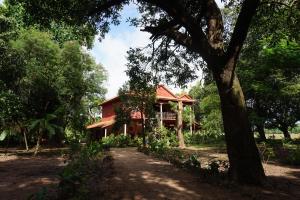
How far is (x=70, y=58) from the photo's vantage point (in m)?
32.2

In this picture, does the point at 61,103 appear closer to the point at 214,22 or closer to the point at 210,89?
the point at 210,89

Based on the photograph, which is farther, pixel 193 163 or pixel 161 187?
pixel 193 163

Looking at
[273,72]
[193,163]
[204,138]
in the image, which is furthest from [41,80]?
[193,163]

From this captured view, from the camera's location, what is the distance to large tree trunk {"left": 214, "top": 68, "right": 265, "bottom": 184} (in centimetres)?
962

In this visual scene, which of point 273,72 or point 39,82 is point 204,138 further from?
point 39,82

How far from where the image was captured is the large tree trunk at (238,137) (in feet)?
31.6

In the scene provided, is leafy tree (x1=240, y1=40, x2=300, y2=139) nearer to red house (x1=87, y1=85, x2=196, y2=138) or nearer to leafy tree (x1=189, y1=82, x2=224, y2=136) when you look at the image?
leafy tree (x1=189, y1=82, x2=224, y2=136)

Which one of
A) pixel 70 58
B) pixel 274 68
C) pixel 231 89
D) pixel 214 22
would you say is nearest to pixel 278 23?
pixel 214 22

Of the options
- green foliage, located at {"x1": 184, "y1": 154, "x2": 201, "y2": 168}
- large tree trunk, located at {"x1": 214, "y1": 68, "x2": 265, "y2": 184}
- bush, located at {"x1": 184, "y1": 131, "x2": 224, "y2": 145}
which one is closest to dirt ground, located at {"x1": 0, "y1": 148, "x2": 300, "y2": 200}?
large tree trunk, located at {"x1": 214, "y1": 68, "x2": 265, "y2": 184}

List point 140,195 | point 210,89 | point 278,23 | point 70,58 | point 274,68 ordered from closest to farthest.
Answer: point 140,195 < point 278,23 < point 274,68 < point 70,58 < point 210,89

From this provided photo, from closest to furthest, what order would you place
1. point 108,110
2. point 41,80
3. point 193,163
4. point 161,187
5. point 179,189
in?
point 179,189, point 161,187, point 193,163, point 41,80, point 108,110

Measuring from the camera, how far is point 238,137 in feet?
31.9

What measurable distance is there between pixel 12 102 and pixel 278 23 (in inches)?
733

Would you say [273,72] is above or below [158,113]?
above
